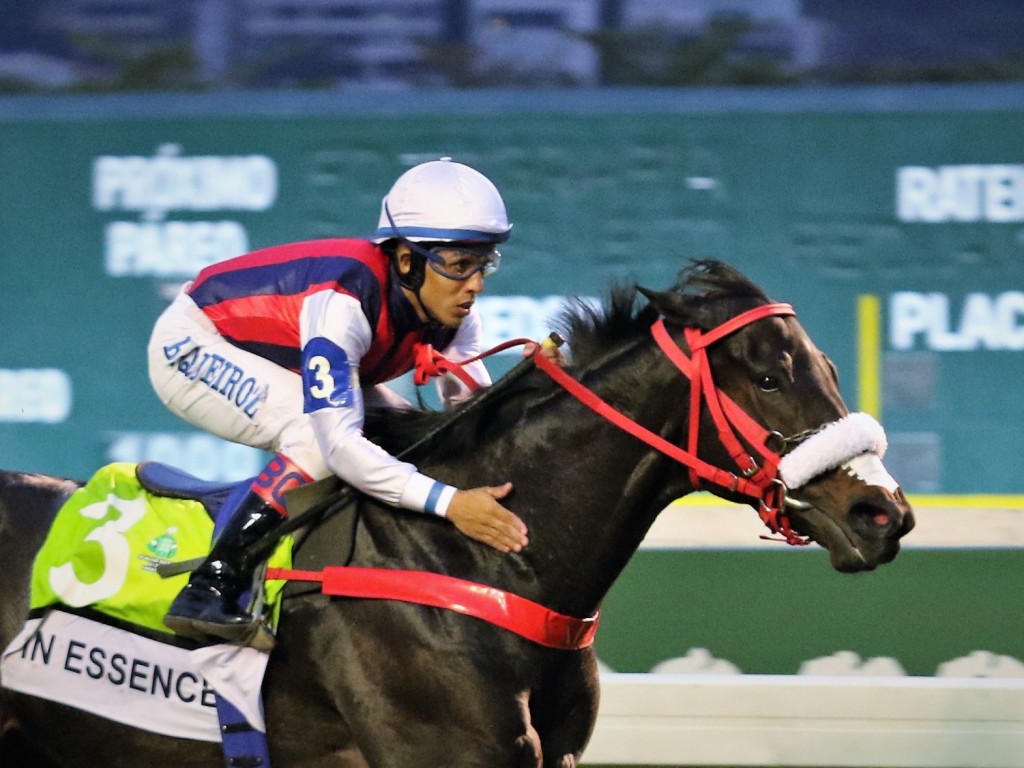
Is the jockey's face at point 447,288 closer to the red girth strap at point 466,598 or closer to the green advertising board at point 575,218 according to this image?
the red girth strap at point 466,598

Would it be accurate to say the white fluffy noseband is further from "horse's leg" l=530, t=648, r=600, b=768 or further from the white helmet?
the white helmet

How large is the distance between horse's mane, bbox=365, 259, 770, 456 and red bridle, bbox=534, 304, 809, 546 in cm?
10

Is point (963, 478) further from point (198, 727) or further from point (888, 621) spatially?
point (198, 727)

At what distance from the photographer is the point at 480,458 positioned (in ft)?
10.3

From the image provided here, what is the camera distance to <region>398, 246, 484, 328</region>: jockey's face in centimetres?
314

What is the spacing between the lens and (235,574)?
10.1 feet

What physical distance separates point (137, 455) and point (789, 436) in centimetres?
416

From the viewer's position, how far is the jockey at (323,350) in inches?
117

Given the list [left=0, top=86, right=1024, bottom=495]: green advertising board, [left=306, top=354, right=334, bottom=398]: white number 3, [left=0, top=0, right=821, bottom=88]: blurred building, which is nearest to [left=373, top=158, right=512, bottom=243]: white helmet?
[left=306, top=354, right=334, bottom=398]: white number 3

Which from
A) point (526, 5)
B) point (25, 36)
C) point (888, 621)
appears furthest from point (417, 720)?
point (25, 36)

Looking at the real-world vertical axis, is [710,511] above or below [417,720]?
below

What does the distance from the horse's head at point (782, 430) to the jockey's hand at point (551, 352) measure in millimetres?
245

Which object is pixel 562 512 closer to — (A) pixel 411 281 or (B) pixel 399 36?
(A) pixel 411 281

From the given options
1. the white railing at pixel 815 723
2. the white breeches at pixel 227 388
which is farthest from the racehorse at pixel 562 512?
the white railing at pixel 815 723
